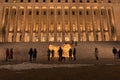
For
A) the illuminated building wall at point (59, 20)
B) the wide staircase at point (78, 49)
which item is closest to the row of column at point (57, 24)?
the illuminated building wall at point (59, 20)

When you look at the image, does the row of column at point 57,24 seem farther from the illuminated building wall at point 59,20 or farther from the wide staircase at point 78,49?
the wide staircase at point 78,49

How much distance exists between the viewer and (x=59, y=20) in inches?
2025

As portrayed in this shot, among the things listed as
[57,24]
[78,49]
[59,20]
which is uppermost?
[59,20]

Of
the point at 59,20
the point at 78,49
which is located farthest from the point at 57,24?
the point at 78,49

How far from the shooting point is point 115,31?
165ft

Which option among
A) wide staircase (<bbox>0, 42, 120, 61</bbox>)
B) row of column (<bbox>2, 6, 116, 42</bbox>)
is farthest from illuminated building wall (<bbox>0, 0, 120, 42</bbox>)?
wide staircase (<bbox>0, 42, 120, 61</bbox>)

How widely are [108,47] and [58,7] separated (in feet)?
76.9

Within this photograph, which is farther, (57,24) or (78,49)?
(57,24)

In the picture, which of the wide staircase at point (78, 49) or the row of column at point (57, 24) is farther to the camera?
the row of column at point (57, 24)

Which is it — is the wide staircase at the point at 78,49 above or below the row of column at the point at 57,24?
below

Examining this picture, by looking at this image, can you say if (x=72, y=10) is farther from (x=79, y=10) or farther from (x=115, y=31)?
(x=115, y=31)

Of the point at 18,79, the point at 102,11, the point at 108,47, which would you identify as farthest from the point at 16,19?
the point at 18,79

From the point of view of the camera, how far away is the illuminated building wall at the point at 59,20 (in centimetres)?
4991

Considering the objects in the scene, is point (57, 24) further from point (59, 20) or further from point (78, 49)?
point (78, 49)
